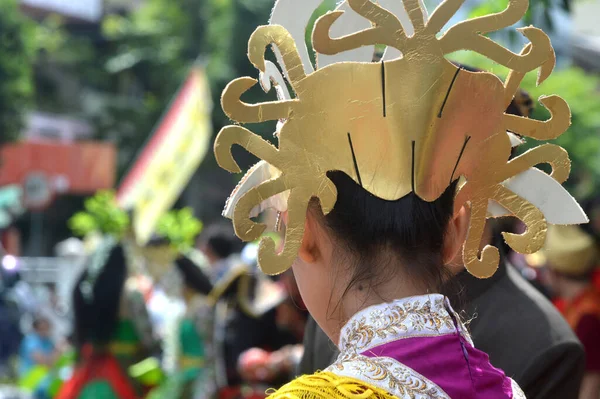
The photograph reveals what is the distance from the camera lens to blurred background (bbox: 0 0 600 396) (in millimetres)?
17828

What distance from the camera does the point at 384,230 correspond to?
131 centimetres

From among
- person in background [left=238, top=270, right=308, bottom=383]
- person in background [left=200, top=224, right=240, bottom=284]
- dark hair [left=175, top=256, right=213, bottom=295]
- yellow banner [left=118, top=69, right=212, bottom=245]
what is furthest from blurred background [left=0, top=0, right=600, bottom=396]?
person in background [left=238, top=270, right=308, bottom=383]


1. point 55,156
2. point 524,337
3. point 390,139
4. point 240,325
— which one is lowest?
point 55,156

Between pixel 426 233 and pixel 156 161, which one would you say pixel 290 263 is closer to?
pixel 426 233

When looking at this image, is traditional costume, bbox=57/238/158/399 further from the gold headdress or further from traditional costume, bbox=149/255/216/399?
the gold headdress

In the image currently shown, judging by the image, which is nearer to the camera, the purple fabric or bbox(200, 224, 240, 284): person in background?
the purple fabric

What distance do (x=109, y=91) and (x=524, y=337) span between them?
27.4 metres

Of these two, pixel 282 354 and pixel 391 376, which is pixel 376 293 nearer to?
pixel 391 376

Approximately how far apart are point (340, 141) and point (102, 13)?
3161 centimetres

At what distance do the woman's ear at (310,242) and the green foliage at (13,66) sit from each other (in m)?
15.8

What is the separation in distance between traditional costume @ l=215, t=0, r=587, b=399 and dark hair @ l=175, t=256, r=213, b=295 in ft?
15.1

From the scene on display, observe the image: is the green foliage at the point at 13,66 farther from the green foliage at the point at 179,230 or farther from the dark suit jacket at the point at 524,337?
the dark suit jacket at the point at 524,337

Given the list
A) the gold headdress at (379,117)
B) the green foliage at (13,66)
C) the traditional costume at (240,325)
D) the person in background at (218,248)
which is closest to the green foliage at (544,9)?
the gold headdress at (379,117)

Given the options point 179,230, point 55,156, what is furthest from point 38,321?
point 55,156
